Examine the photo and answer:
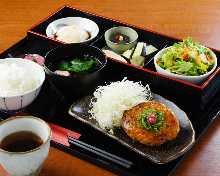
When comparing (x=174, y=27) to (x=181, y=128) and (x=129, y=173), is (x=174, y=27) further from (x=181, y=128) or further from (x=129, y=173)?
(x=129, y=173)

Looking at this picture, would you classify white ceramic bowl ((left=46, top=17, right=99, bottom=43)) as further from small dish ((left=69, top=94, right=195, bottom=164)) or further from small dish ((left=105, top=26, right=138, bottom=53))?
small dish ((left=69, top=94, right=195, bottom=164))

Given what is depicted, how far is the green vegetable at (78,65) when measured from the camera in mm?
1481

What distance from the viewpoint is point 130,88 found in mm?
1419

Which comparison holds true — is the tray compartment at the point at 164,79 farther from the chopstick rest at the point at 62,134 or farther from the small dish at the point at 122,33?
the chopstick rest at the point at 62,134

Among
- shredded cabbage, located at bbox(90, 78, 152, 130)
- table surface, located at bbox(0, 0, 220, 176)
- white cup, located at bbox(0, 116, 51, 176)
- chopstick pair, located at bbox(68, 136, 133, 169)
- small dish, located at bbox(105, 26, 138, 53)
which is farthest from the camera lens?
table surface, located at bbox(0, 0, 220, 176)

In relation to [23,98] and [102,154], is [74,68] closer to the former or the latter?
[23,98]

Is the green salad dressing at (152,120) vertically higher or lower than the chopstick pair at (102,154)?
higher

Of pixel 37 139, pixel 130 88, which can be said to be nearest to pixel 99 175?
pixel 37 139

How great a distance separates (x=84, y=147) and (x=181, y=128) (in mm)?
287

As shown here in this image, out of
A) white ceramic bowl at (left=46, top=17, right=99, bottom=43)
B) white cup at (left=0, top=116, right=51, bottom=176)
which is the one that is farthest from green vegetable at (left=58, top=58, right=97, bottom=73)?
white cup at (left=0, top=116, right=51, bottom=176)

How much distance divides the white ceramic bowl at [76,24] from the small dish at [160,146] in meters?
0.43

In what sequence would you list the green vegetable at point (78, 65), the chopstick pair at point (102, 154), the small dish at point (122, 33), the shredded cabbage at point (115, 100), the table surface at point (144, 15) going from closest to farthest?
the chopstick pair at point (102, 154), the shredded cabbage at point (115, 100), the green vegetable at point (78, 65), the small dish at point (122, 33), the table surface at point (144, 15)

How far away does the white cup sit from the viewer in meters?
1.08

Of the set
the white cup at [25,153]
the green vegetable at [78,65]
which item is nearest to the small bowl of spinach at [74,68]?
the green vegetable at [78,65]
